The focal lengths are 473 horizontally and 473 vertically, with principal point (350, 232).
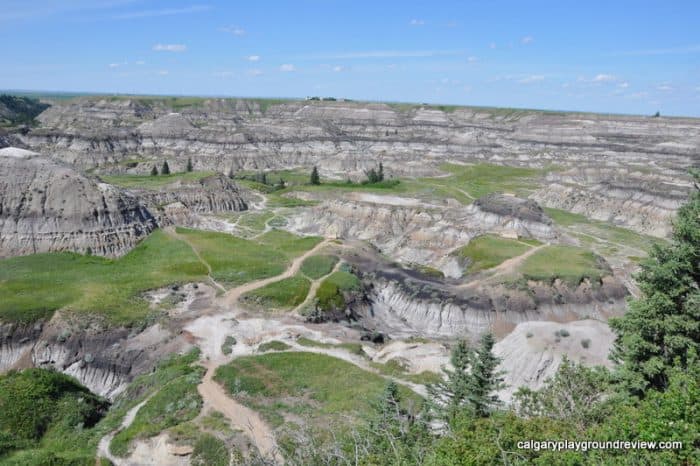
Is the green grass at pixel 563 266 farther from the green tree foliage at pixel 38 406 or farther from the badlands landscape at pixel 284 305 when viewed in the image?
the green tree foliage at pixel 38 406

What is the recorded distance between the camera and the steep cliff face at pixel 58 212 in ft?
235

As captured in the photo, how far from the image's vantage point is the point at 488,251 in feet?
233

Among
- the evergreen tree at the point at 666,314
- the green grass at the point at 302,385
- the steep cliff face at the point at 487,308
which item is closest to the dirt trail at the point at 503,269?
the steep cliff face at the point at 487,308

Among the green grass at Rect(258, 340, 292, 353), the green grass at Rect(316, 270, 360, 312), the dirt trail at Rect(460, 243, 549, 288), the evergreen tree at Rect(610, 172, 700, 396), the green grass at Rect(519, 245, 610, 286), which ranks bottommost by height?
the green grass at Rect(316, 270, 360, 312)

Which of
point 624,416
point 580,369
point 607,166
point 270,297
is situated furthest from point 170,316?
point 607,166

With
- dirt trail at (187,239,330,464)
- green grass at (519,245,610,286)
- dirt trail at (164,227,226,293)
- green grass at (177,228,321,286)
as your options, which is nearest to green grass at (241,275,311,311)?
green grass at (177,228,321,286)

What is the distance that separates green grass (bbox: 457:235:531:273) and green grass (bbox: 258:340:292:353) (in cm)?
3313

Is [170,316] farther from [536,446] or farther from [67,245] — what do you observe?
[536,446]

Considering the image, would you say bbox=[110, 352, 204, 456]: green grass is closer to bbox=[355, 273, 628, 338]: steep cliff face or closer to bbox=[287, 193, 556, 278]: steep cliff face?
bbox=[355, 273, 628, 338]: steep cliff face

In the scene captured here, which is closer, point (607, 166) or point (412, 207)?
point (412, 207)

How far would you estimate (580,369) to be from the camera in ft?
71.2

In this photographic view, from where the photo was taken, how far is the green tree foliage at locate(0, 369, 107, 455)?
30.7 meters

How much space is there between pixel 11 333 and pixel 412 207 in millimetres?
69102

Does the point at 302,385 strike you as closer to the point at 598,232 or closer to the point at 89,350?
the point at 89,350
